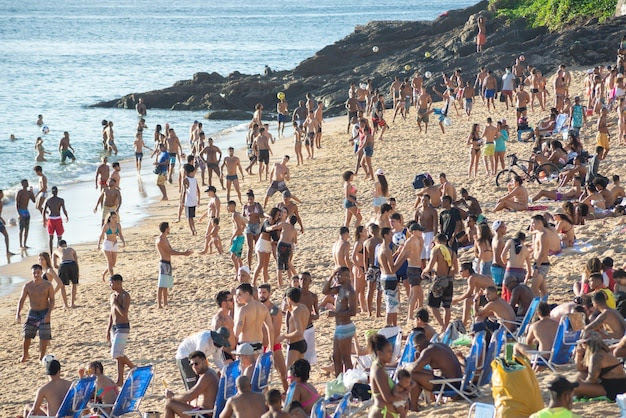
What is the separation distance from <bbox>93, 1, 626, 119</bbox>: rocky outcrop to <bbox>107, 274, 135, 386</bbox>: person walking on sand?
2247cm

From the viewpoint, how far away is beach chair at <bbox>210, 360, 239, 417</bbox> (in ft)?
25.3

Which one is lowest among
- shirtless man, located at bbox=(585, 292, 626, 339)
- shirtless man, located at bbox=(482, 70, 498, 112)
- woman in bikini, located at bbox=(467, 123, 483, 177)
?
shirtless man, located at bbox=(585, 292, 626, 339)

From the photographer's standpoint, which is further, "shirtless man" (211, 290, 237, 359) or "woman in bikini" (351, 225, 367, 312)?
"woman in bikini" (351, 225, 367, 312)

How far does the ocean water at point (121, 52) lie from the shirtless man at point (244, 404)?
19.1m

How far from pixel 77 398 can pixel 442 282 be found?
4.37 metres


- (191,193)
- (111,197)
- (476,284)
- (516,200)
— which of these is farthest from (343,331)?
(111,197)

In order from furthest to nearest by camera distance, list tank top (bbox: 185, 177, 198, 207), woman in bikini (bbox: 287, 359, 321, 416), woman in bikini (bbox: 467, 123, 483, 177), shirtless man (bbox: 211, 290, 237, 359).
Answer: woman in bikini (bbox: 467, 123, 483, 177)
tank top (bbox: 185, 177, 198, 207)
shirtless man (bbox: 211, 290, 237, 359)
woman in bikini (bbox: 287, 359, 321, 416)

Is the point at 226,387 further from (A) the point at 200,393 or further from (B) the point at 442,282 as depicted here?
(B) the point at 442,282

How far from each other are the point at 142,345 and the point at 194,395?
3789mm

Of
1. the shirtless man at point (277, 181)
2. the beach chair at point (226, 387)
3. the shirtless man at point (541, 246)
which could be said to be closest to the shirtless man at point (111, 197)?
the shirtless man at point (277, 181)

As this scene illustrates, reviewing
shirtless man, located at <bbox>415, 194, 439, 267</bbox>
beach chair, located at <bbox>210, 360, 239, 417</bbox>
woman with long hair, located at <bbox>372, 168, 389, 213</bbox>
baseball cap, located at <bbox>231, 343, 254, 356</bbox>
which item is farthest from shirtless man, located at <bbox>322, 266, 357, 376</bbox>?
woman with long hair, located at <bbox>372, 168, 389, 213</bbox>

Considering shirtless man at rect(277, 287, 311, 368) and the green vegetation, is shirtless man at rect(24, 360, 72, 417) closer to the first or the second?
shirtless man at rect(277, 287, 311, 368)

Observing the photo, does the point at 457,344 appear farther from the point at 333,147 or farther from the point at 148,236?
the point at 333,147

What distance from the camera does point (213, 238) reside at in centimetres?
1513
